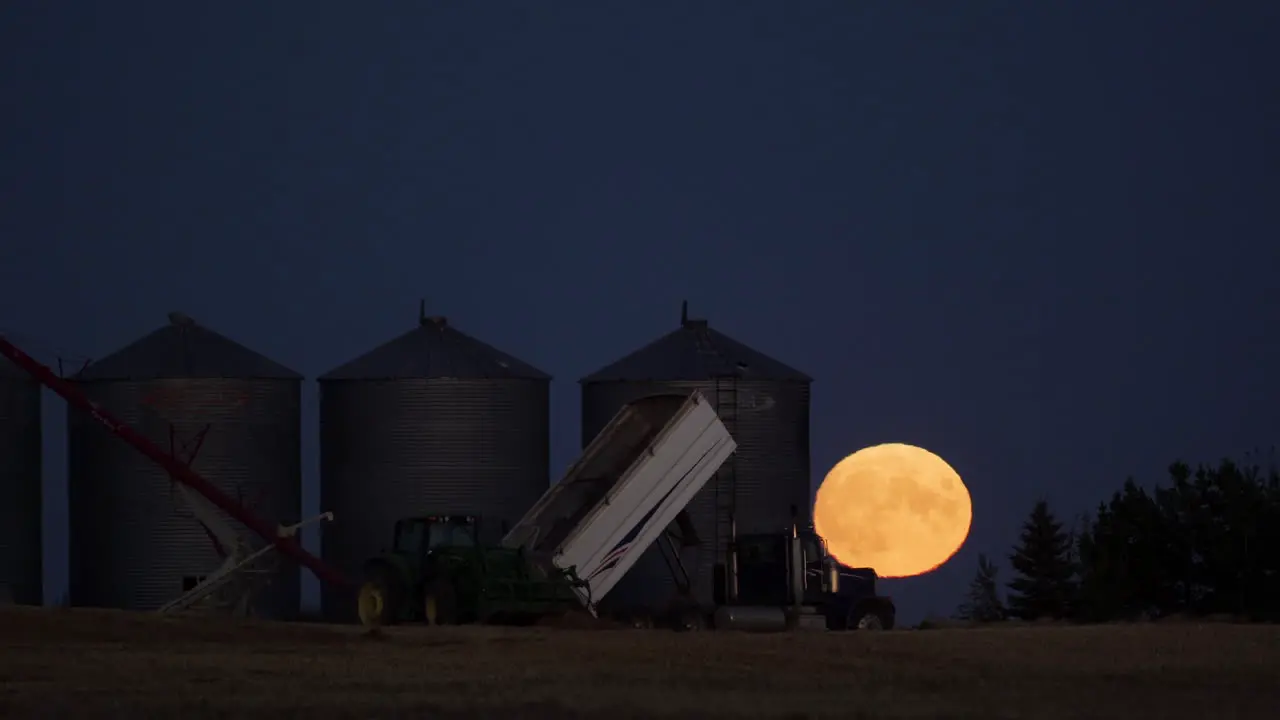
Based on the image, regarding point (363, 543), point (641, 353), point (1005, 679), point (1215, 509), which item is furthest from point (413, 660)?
point (1215, 509)

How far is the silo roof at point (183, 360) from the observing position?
4284 centimetres

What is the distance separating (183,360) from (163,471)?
2.49m

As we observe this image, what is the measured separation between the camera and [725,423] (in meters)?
42.8

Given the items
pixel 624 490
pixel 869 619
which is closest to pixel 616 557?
pixel 624 490

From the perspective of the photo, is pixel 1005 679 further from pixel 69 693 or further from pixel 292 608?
pixel 292 608

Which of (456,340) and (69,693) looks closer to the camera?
(69,693)

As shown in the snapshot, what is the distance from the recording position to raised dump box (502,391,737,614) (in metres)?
35.2

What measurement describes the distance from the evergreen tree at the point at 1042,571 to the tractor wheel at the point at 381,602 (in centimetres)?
2786

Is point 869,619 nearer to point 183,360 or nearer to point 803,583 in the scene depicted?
point 803,583

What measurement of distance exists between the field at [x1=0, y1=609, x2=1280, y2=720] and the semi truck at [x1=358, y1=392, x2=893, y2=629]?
5.27 feet

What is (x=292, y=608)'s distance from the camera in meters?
42.9

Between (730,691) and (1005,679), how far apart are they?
374 centimetres

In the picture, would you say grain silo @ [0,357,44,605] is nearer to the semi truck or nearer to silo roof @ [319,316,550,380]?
silo roof @ [319,316,550,380]

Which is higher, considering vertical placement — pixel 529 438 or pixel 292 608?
pixel 529 438
